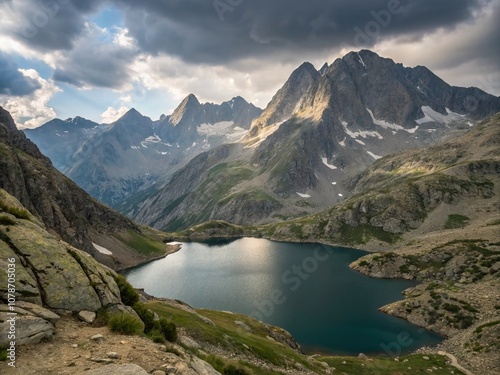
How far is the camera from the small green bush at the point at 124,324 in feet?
61.9

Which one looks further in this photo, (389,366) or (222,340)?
(389,366)

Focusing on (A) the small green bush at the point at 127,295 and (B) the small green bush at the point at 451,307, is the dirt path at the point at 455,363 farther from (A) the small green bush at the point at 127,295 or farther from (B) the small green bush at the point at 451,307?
(A) the small green bush at the point at 127,295

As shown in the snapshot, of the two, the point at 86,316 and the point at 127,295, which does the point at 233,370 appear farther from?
the point at 86,316

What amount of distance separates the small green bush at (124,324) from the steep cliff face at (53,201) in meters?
112

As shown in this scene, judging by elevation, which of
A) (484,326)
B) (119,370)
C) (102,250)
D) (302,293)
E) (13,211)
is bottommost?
(102,250)

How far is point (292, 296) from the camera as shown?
11288 centimetres

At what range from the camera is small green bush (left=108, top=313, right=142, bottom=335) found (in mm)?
18875

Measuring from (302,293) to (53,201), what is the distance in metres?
117

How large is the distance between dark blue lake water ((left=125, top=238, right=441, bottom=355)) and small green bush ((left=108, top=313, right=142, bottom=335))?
6563cm

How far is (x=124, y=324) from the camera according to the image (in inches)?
752

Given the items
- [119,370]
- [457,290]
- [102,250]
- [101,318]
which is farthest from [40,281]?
[102,250]

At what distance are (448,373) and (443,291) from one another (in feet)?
153

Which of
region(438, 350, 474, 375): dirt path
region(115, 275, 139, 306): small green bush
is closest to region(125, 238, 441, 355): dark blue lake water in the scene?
region(438, 350, 474, 375): dirt path

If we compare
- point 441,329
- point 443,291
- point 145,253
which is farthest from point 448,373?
point 145,253
